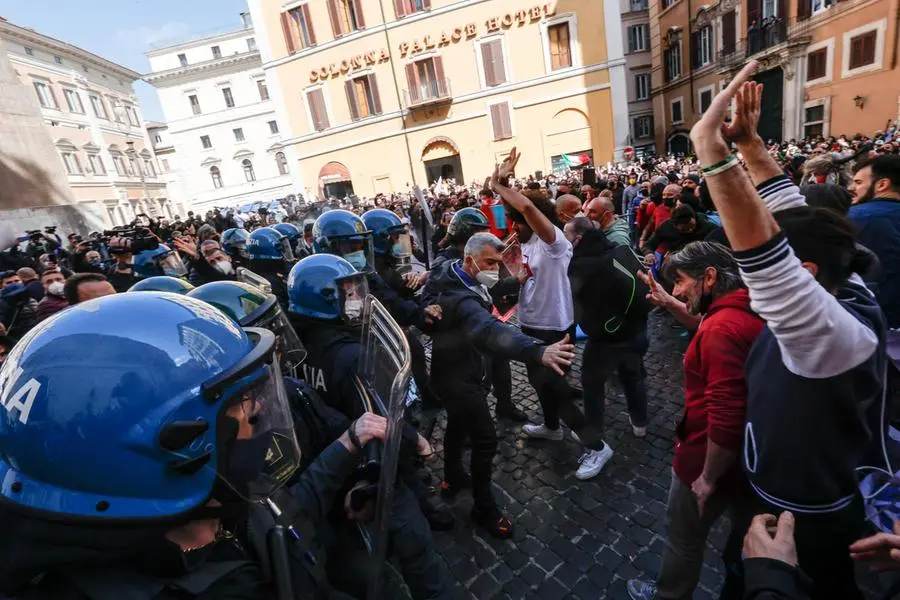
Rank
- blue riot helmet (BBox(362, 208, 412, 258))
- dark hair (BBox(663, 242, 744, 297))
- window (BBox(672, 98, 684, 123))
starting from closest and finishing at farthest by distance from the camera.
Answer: dark hair (BBox(663, 242, 744, 297)) → blue riot helmet (BBox(362, 208, 412, 258)) → window (BBox(672, 98, 684, 123))

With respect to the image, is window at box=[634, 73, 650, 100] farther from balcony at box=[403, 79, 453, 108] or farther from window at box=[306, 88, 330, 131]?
window at box=[306, 88, 330, 131]

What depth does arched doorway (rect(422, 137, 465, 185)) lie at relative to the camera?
25.8m

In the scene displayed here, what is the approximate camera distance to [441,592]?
6.94 feet

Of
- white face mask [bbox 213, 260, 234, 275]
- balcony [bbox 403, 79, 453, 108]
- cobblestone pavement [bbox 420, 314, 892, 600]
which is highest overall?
balcony [bbox 403, 79, 453, 108]

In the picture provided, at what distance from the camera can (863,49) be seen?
16844 millimetres

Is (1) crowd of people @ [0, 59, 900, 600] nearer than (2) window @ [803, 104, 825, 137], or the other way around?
(1) crowd of people @ [0, 59, 900, 600]

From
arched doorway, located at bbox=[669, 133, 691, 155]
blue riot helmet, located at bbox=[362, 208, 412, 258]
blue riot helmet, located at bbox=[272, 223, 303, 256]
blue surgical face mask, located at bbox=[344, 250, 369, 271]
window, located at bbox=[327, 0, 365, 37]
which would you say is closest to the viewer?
blue surgical face mask, located at bbox=[344, 250, 369, 271]

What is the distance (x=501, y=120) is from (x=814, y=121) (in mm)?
13865

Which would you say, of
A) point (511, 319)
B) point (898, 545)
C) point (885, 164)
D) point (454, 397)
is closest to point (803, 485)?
point (898, 545)

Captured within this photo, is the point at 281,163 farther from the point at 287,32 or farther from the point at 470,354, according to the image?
the point at 470,354

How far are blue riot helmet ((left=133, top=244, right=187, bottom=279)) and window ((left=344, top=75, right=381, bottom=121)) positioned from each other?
73.8ft

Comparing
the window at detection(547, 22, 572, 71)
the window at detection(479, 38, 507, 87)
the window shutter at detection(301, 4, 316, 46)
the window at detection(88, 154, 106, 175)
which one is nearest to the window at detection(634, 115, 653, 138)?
the window at detection(547, 22, 572, 71)

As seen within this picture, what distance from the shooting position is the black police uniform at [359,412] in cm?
199

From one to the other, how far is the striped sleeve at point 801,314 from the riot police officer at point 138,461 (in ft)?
4.25
